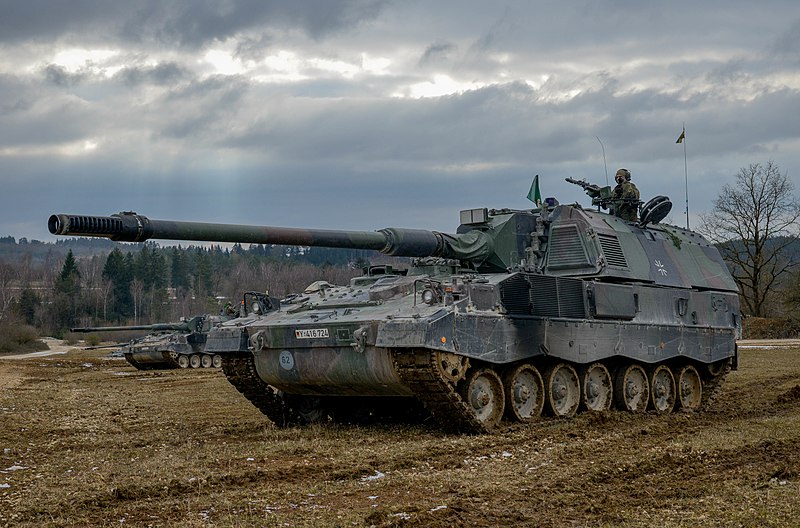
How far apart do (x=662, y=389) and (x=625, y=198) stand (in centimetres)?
362

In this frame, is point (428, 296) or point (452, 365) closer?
point (452, 365)

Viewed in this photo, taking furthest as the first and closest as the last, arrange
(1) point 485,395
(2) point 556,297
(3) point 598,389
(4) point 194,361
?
(4) point 194,361
(3) point 598,389
(2) point 556,297
(1) point 485,395

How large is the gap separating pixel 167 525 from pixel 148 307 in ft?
337

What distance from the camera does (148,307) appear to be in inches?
4218

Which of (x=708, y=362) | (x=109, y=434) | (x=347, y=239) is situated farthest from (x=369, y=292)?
(x=708, y=362)

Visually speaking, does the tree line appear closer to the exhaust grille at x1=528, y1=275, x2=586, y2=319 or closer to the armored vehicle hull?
the armored vehicle hull

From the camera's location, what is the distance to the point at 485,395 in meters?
13.6

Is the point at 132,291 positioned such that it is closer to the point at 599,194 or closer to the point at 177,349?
the point at 177,349

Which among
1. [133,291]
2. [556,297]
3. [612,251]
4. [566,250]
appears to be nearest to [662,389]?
[612,251]

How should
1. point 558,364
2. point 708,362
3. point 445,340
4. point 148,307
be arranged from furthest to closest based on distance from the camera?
point 148,307 < point 708,362 < point 558,364 < point 445,340

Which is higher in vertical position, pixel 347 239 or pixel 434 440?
pixel 347 239

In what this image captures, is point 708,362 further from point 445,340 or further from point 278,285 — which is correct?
point 278,285

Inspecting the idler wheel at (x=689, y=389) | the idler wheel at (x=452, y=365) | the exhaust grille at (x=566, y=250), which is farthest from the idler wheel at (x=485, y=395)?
the idler wheel at (x=689, y=389)

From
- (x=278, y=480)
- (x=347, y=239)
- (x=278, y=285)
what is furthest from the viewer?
(x=278, y=285)
